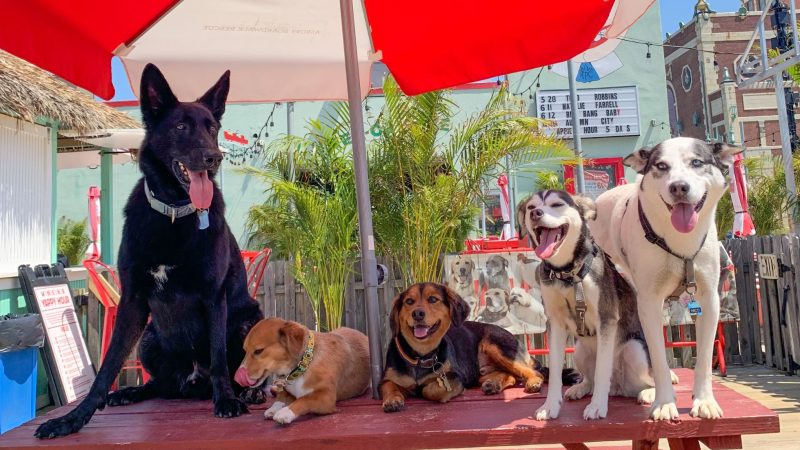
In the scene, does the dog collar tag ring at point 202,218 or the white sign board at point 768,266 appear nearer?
the dog collar tag ring at point 202,218

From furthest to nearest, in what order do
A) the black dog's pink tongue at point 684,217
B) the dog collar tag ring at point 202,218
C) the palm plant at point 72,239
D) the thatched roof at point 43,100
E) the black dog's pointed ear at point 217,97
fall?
1. the palm plant at point 72,239
2. the thatched roof at point 43,100
3. the black dog's pointed ear at point 217,97
4. the dog collar tag ring at point 202,218
5. the black dog's pink tongue at point 684,217

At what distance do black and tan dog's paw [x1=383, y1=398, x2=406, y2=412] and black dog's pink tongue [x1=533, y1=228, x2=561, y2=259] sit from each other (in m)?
0.87

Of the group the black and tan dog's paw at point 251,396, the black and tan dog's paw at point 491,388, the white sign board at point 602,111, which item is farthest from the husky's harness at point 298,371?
the white sign board at point 602,111

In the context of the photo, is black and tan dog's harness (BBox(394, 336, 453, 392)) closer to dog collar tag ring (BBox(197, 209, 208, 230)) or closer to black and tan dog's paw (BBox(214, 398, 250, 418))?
black and tan dog's paw (BBox(214, 398, 250, 418))

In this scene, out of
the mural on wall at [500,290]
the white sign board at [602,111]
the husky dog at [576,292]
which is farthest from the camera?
the white sign board at [602,111]

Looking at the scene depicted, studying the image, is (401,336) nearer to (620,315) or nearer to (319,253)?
(620,315)

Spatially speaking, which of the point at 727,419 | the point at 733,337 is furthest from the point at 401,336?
the point at 733,337

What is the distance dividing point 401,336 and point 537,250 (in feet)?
2.76

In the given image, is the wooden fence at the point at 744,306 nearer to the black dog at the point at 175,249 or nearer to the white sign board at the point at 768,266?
the white sign board at the point at 768,266

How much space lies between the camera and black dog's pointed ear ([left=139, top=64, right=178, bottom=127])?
2244 mm

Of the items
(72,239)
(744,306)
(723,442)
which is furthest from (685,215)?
(72,239)

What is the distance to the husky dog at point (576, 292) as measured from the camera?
210 cm

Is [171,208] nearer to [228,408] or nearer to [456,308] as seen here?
[228,408]

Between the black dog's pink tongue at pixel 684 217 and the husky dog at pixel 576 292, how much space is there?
0.35m
